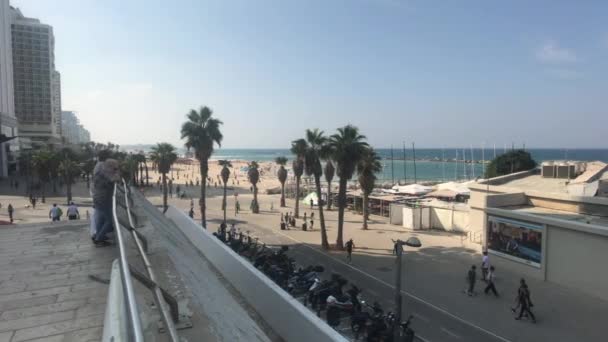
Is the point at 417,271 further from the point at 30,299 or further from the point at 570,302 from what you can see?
the point at 30,299

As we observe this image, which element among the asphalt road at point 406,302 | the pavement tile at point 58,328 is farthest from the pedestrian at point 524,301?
the pavement tile at point 58,328

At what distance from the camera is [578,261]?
1631cm

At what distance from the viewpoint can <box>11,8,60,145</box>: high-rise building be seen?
10475cm

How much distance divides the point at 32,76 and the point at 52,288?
426 ft

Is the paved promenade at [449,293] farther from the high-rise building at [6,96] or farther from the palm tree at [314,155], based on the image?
the high-rise building at [6,96]

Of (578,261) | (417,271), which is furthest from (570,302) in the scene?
(417,271)

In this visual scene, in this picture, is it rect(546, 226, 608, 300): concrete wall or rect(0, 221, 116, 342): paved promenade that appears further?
rect(546, 226, 608, 300): concrete wall

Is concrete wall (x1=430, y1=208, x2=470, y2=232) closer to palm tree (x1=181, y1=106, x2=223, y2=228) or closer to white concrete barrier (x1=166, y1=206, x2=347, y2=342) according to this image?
palm tree (x1=181, y1=106, x2=223, y2=228)

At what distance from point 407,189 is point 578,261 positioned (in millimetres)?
25204

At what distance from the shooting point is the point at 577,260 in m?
16.3

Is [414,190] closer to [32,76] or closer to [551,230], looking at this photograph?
[551,230]

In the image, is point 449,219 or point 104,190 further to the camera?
point 449,219

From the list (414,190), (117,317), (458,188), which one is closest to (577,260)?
(117,317)

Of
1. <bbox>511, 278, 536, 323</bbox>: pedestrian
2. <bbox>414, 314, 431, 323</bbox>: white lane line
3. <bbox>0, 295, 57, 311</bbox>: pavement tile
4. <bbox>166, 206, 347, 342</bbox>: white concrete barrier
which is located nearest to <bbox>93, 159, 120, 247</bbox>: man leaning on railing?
<bbox>0, 295, 57, 311</bbox>: pavement tile
